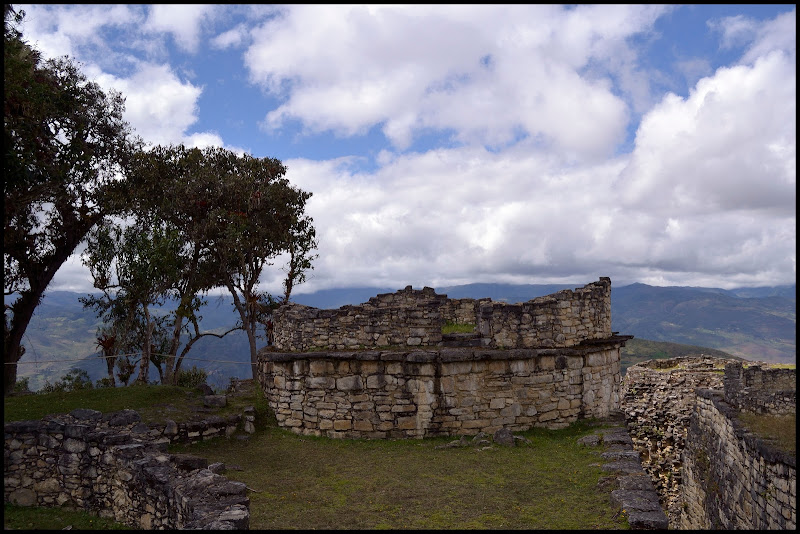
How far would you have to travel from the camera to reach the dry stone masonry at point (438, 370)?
49.0ft

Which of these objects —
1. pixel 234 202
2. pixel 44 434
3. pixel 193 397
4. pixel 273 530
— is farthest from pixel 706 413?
pixel 234 202

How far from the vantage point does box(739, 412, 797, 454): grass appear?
9250 millimetres

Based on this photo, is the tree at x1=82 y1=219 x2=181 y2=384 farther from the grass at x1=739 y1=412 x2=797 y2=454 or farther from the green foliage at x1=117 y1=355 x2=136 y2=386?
the grass at x1=739 y1=412 x2=797 y2=454

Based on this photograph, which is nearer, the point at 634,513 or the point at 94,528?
the point at 634,513

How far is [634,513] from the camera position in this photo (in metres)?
8.49

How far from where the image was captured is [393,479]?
11.7m

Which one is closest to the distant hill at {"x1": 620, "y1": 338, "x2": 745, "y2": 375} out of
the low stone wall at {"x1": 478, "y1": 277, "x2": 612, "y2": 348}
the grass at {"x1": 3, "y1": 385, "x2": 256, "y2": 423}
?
the low stone wall at {"x1": 478, "y1": 277, "x2": 612, "y2": 348}

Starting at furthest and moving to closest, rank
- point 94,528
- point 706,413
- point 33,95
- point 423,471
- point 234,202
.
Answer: point 234,202 → point 33,95 → point 706,413 → point 423,471 → point 94,528

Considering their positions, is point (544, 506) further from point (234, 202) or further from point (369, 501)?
point (234, 202)

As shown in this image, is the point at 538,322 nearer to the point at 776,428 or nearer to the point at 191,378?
the point at 776,428

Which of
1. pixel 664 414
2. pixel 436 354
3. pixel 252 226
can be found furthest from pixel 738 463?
pixel 252 226

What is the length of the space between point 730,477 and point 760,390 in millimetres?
2414

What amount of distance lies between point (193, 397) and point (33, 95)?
11159 millimetres

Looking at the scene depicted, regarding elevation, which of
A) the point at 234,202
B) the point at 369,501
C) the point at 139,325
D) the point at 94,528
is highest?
the point at 234,202
